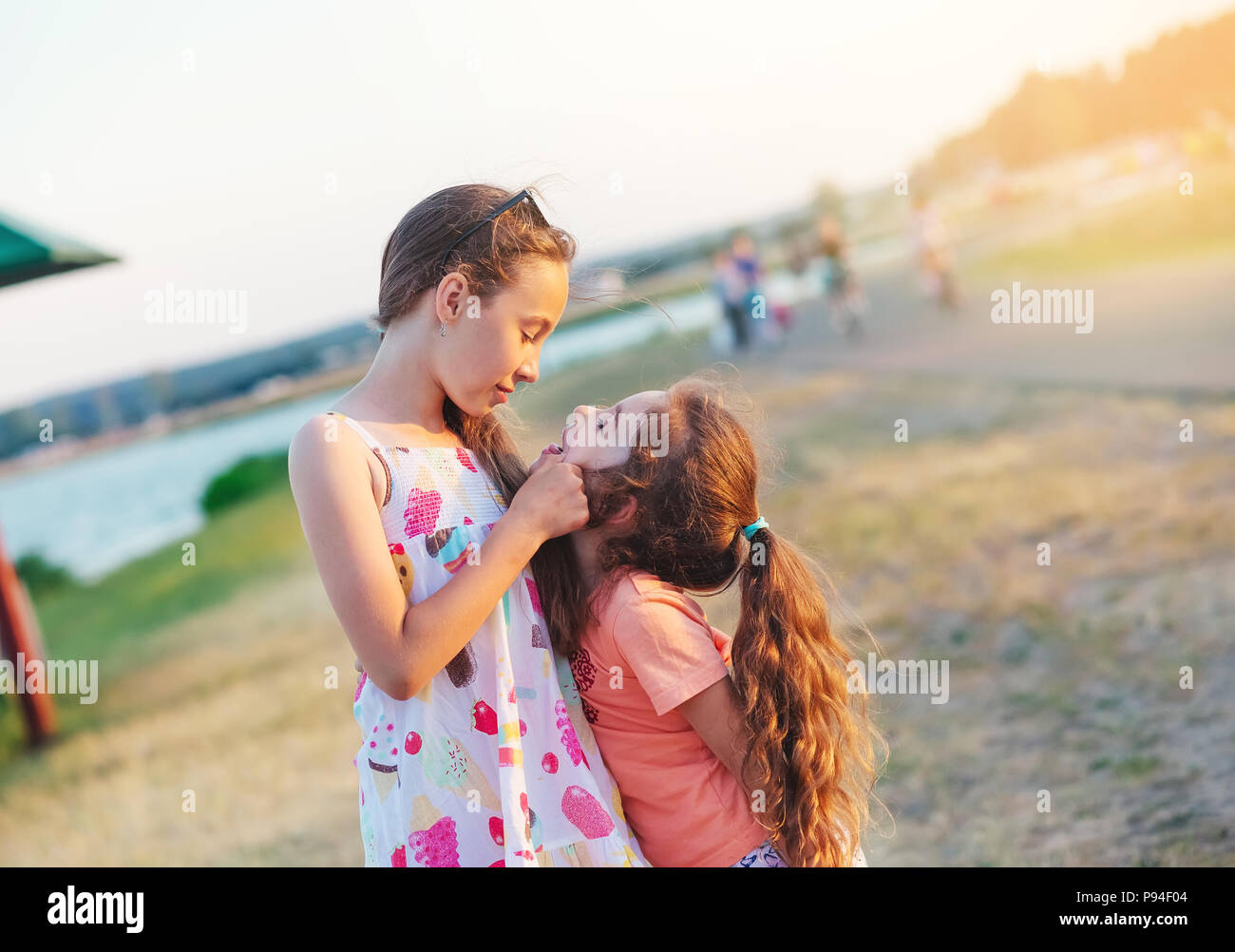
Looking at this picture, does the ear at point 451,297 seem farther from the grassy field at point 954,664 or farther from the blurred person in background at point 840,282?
the blurred person in background at point 840,282

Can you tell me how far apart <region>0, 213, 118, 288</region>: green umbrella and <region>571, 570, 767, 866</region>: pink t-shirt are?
289 cm

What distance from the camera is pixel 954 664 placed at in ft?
15.4

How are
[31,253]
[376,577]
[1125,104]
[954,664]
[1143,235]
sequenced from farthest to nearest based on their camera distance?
[1125,104], [1143,235], [954,664], [31,253], [376,577]

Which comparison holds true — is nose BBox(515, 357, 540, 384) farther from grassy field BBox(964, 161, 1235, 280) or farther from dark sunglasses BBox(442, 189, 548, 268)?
grassy field BBox(964, 161, 1235, 280)

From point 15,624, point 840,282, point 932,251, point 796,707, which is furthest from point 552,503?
point 932,251

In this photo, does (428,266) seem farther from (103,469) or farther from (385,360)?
(103,469)

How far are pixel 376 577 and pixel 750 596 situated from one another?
0.64 meters

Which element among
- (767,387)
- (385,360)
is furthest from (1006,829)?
(767,387)

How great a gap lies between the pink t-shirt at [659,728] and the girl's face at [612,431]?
0.20 m

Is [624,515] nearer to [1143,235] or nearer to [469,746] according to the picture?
[469,746]

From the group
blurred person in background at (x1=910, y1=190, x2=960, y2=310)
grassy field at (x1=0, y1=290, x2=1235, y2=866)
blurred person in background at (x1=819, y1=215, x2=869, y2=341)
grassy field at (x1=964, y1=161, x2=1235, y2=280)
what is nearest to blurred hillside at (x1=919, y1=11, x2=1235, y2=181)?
grassy field at (x1=964, y1=161, x2=1235, y2=280)

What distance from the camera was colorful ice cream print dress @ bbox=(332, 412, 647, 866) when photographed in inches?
66.0

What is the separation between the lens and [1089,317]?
13523 millimetres
